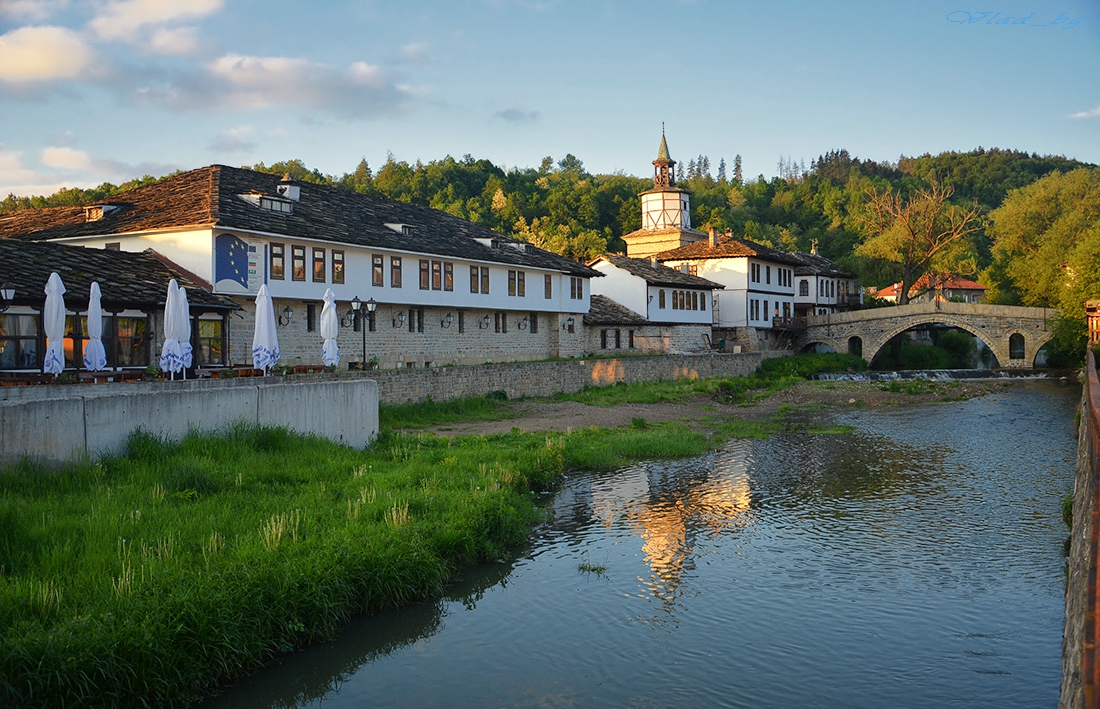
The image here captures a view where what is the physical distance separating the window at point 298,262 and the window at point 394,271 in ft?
13.3

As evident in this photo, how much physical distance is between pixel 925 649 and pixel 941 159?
142m

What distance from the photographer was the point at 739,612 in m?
10.6

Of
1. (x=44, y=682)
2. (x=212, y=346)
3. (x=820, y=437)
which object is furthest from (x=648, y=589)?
(x=212, y=346)

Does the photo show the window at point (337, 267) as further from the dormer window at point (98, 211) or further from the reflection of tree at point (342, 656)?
the reflection of tree at point (342, 656)

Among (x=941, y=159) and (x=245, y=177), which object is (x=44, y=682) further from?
(x=941, y=159)

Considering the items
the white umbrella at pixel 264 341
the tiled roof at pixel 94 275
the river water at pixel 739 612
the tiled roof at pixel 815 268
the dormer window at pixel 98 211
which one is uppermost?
the tiled roof at pixel 815 268

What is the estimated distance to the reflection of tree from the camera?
8328 mm

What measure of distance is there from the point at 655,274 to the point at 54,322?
35372 millimetres

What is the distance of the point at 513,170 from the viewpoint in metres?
118

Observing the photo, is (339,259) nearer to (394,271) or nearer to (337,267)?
(337,267)

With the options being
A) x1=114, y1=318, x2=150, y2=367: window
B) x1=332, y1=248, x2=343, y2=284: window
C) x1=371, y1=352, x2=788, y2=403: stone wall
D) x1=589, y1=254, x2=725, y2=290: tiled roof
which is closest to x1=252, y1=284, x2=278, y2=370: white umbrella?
x1=371, y1=352, x2=788, y2=403: stone wall

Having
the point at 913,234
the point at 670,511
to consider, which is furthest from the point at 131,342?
the point at 913,234

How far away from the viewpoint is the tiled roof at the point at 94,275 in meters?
22.2

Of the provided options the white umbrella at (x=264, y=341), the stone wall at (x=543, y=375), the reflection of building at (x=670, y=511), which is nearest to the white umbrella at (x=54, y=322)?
the white umbrella at (x=264, y=341)
